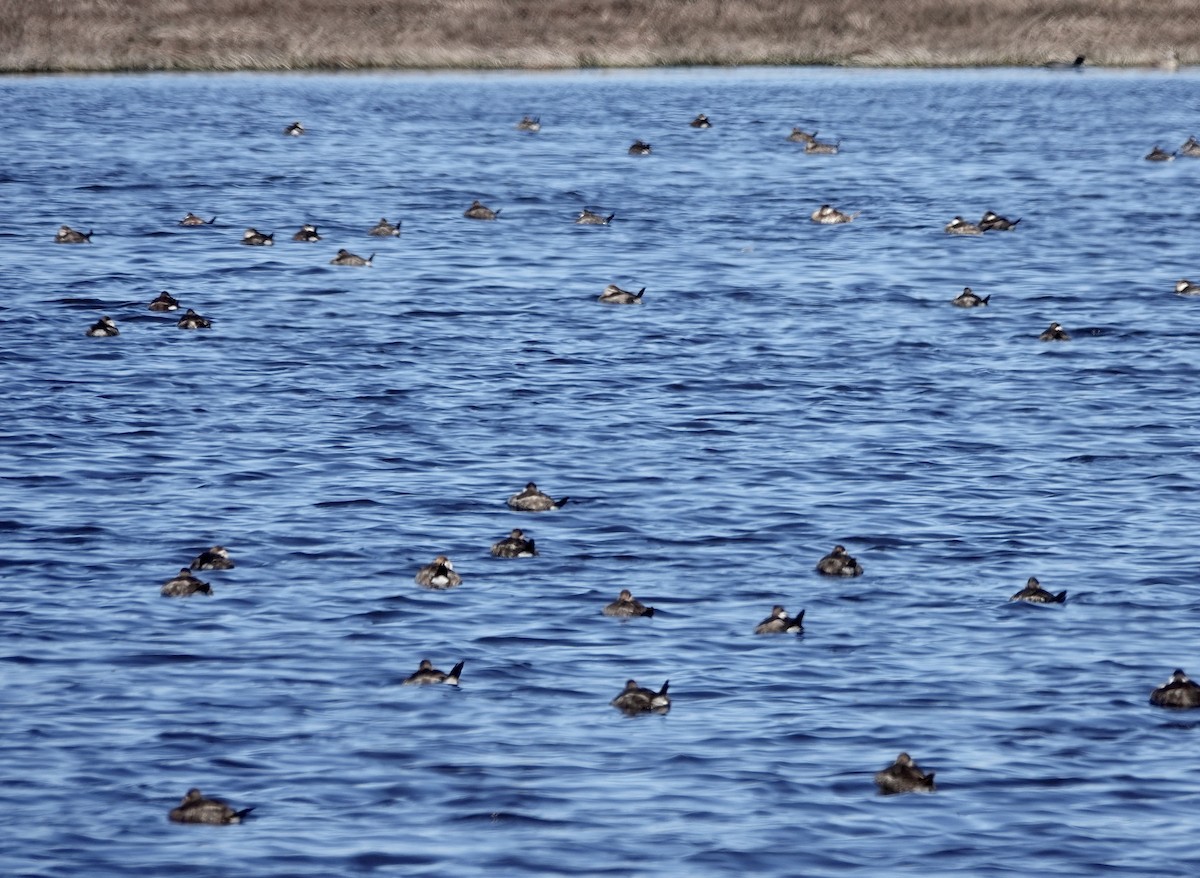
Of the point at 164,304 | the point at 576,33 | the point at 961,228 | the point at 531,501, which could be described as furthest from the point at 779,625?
the point at 576,33

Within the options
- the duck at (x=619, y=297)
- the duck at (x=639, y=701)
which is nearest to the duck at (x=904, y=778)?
the duck at (x=639, y=701)

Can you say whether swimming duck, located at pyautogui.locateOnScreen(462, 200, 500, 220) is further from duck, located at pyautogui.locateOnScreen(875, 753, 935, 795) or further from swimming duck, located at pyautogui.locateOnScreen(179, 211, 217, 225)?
duck, located at pyautogui.locateOnScreen(875, 753, 935, 795)

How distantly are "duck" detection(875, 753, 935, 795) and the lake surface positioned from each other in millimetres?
179

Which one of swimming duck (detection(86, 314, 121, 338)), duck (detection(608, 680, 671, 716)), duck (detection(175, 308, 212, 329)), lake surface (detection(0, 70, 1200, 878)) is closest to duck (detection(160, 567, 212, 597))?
lake surface (detection(0, 70, 1200, 878))

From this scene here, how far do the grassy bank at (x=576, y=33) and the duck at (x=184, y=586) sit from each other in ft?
182

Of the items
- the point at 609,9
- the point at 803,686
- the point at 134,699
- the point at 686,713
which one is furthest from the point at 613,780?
the point at 609,9

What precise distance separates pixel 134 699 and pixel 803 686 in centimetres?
717

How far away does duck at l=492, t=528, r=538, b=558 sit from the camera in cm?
2856

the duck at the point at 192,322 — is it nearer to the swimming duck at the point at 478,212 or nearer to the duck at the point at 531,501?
Answer: the swimming duck at the point at 478,212

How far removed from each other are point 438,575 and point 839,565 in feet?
16.6

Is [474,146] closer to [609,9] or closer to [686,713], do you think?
[609,9]

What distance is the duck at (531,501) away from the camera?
3047cm

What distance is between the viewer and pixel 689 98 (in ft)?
274

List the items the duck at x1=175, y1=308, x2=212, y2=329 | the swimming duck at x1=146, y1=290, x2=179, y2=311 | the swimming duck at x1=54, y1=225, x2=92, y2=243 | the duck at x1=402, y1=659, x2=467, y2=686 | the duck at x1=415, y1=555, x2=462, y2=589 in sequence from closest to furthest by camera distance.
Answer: the duck at x1=402, y1=659, x2=467, y2=686, the duck at x1=415, y1=555, x2=462, y2=589, the duck at x1=175, y1=308, x2=212, y2=329, the swimming duck at x1=146, y1=290, x2=179, y2=311, the swimming duck at x1=54, y1=225, x2=92, y2=243
